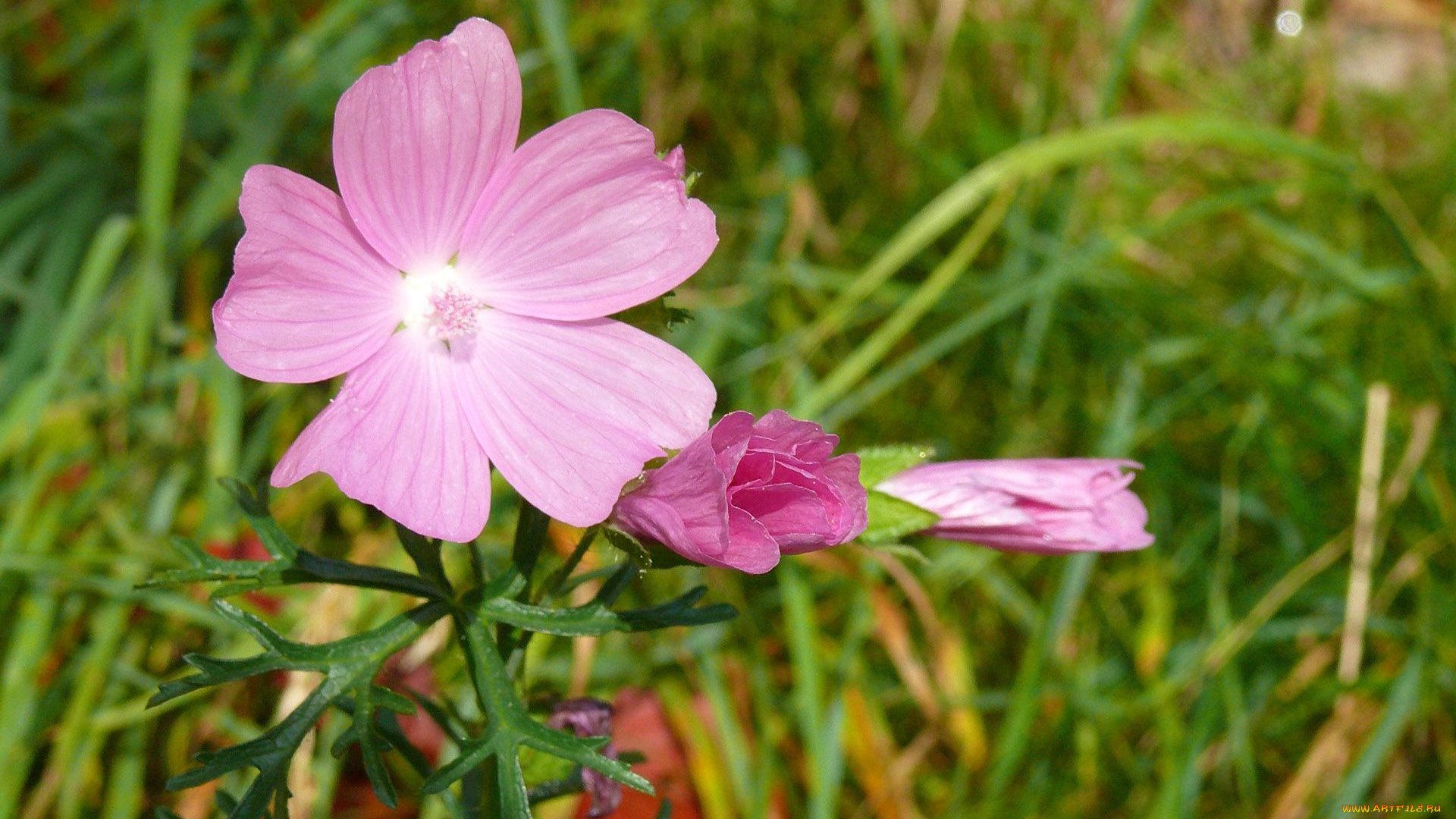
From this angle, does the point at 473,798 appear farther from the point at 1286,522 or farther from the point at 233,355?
the point at 1286,522

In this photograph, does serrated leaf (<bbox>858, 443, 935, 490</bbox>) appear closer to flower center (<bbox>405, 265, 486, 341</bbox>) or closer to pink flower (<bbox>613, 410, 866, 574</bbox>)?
pink flower (<bbox>613, 410, 866, 574</bbox>)

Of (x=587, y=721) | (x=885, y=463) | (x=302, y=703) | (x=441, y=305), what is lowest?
(x=587, y=721)

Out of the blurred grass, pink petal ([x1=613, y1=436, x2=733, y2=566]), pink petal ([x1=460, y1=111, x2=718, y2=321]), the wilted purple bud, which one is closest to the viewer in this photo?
pink petal ([x1=613, y1=436, x2=733, y2=566])

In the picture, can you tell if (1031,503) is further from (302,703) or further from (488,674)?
(302,703)

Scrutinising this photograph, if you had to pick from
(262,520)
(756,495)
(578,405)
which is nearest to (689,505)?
(756,495)

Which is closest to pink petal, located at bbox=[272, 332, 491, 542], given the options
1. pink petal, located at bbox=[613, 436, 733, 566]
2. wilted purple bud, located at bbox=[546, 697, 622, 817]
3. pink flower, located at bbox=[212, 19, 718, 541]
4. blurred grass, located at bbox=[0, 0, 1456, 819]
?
pink flower, located at bbox=[212, 19, 718, 541]

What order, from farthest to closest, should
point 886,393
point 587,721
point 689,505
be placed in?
point 886,393 → point 587,721 → point 689,505
